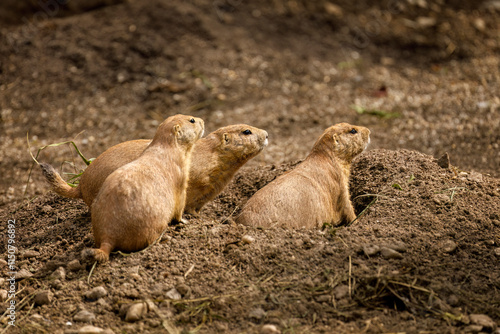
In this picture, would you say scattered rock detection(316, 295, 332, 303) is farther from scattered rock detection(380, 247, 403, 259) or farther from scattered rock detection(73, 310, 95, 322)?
scattered rock detection(73, 310, 95, 322)

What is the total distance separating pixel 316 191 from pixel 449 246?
1.32 m

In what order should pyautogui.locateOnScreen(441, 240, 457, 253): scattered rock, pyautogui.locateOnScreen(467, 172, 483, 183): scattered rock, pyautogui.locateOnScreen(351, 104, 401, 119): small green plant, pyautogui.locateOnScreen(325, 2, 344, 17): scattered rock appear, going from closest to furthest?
pyautogui.locateOnScreen(441, 240, 457, 253): scattered rock < pyautogui.locateOnScreen(467, 172, 483, 183): scattered rock < pyautogui.locateOnScreen(351, 104, 401, 119): small green plant < pyautogui.locateOnScreen(325, 2, 344, 17): scattered rock

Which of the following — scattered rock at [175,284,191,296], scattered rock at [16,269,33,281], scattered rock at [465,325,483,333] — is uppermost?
scattered rock at [465,325,483,333]

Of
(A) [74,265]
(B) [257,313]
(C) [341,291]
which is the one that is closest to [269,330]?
(B) [257,313]

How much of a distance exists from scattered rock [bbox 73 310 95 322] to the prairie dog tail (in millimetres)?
1535

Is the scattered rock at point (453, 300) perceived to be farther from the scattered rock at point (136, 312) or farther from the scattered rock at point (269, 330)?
the scattered rock at point (136, 312)

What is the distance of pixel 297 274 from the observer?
13.3ft

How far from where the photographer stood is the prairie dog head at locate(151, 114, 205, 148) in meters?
4.78

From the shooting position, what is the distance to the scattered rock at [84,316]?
3748 millimetres

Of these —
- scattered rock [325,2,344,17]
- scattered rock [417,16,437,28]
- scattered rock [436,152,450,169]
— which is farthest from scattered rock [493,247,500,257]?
scattered rock [325,2,344,17]

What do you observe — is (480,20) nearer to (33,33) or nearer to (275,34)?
(275,34)

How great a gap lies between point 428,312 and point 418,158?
2.45m

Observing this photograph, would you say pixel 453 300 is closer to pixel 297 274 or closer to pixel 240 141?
pixel 297 274

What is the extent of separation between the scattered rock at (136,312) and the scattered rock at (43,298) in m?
0.67
